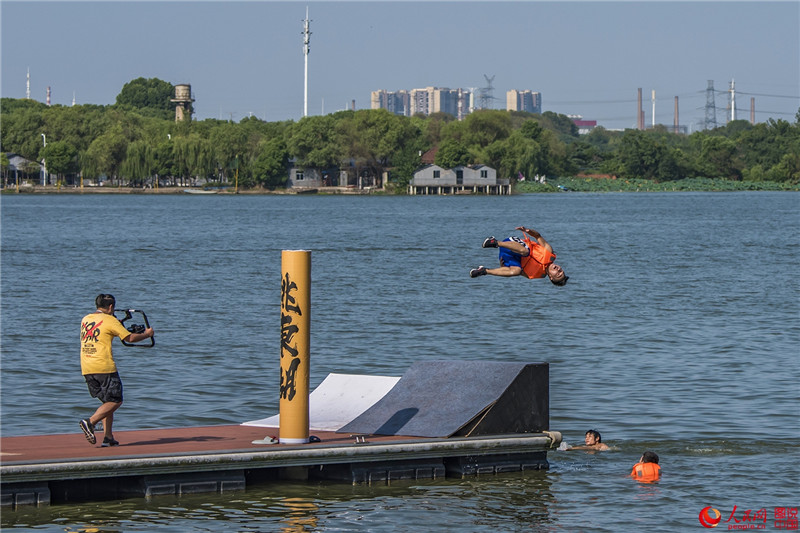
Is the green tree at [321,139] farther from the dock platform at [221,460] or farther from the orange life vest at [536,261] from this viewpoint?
the dock platform at [221,460]

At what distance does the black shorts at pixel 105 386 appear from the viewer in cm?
1538

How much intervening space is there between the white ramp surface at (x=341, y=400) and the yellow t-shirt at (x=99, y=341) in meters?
3.38

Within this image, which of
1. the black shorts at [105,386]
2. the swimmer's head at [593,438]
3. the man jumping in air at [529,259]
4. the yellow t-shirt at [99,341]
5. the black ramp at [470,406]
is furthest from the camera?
the swimmer's head at [593,438]

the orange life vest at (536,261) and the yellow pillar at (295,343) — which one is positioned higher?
the orange life vest at (536,261)

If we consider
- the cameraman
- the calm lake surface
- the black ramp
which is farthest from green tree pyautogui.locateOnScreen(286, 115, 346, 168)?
the cameraman

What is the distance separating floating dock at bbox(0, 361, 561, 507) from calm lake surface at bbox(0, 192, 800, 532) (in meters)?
0.23

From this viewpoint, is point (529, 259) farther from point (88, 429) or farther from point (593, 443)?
point (88, 429)

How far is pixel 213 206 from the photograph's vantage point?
164 metres

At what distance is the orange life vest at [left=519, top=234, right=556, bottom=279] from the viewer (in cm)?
1844

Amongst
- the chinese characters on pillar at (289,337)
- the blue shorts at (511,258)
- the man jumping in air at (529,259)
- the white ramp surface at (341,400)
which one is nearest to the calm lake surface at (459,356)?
the chinese characters on pillar at (289,337)

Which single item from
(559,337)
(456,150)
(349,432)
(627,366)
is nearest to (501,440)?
(349,432)

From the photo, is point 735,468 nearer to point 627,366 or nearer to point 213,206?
point 627,366

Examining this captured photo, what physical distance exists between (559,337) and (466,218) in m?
93.2

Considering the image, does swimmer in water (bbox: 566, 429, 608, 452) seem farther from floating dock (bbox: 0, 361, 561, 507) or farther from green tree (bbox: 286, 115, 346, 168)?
green tree (bbox: 286, 115, 346, 168)
